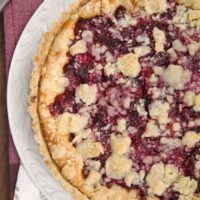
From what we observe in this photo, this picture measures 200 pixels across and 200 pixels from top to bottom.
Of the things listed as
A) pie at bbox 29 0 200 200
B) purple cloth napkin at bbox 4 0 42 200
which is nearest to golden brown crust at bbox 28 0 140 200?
pie at bbox 29 0 200 200

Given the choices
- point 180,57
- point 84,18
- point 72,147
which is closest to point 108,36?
point 84,18

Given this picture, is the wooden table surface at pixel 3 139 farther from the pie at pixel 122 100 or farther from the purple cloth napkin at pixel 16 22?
the pie at pixel 122 100

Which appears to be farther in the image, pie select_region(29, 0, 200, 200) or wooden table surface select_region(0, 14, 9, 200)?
wooden table surface select_region(0, 14, 9, 200)

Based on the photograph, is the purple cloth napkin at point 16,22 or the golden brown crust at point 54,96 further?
the purple cloth napkin at point 16,22

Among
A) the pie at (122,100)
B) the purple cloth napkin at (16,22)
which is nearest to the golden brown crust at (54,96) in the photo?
the pie at (122,100)

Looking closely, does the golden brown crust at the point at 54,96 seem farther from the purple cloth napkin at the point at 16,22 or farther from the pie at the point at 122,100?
the purple cloth napkin at the point at 16,22

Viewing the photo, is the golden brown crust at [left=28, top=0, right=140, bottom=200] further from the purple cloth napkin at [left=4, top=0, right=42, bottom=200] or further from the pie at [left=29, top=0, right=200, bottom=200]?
the purple cloth napkin at [left=4, top=0, right=42, bottom=200]

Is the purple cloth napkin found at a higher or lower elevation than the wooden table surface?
higher

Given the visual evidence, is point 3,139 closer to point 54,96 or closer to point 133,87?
point 54,96

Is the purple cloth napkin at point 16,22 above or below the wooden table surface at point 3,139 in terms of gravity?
above
